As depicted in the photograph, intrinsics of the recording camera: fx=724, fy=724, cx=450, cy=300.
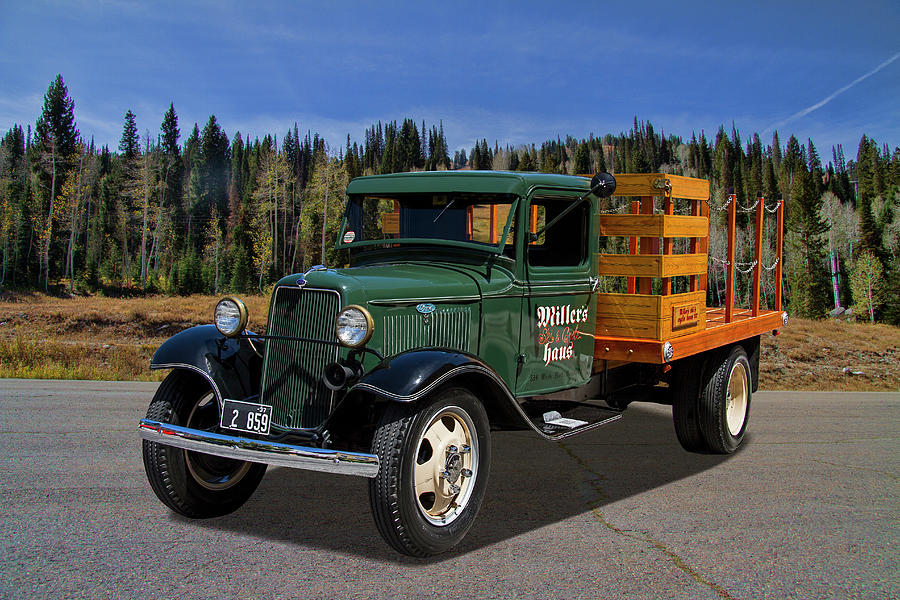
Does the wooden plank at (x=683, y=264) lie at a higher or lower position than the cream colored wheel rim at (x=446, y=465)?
higher

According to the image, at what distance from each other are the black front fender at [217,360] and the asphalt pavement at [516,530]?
89 centimetres

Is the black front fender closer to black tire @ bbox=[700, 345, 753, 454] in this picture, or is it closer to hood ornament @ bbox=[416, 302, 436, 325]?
hood ornament @ bbox=[416, 302, 436, 325]

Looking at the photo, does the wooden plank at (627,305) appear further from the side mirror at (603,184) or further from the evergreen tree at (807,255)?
the evergreen tree at (807,255)

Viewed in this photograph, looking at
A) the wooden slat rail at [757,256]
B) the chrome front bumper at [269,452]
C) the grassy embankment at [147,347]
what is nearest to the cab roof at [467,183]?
the chrome front bumper at [269,452]

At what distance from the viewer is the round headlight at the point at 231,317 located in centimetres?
521

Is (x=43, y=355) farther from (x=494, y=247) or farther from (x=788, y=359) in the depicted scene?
(x=788, y=359)

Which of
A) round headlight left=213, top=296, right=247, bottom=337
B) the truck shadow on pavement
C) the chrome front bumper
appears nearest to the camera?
the chrome front bumper

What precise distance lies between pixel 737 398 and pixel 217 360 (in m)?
5.36

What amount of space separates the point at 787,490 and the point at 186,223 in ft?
310

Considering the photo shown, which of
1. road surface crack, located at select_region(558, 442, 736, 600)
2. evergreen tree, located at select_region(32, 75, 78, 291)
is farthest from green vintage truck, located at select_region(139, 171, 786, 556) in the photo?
evergreen tree, located at select_region(32, 75, 78, 291)

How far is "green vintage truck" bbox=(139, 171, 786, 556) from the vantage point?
171 inches

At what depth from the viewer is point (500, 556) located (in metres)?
4.22

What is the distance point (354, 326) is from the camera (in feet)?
14.8

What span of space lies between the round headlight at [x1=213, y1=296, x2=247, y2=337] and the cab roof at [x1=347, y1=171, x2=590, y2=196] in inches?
64.3
